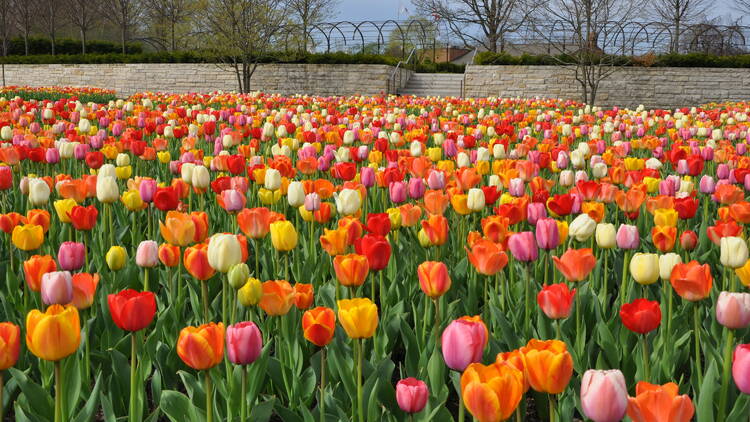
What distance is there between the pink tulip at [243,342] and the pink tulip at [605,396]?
0.61 m

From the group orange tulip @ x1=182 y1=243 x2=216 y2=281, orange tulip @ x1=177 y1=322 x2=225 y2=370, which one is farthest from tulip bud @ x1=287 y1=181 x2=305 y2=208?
orange tulip @ x1=177 y1=322 x2=225 y2=370

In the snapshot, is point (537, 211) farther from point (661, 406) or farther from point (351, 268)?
point (661, 406)

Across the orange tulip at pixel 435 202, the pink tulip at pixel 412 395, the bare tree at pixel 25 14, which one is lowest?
the pink tulip at pixel 412 395

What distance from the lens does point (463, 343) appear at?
1.21 m

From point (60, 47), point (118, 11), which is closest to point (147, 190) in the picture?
point (60, 47)

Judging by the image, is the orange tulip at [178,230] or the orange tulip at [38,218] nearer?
the orange tulip at [178,230]

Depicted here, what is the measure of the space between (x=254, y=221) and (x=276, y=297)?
675mm

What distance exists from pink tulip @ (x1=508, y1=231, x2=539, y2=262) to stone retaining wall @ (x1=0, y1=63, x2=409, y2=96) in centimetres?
2132

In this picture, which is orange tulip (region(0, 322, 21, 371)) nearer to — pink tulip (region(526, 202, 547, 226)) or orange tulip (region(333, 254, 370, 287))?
orange tulip (region(333, 254, 370, 287))

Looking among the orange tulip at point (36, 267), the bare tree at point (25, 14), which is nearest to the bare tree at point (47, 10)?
the bare tree at point (25, 14)

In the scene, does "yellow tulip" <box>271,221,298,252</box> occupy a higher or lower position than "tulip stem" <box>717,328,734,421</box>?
higher

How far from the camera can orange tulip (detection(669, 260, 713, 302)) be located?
1646mm

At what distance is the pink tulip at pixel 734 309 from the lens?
1457 millimetres

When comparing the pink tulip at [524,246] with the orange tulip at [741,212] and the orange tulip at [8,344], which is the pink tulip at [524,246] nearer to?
the orange tulip at [741,212]
